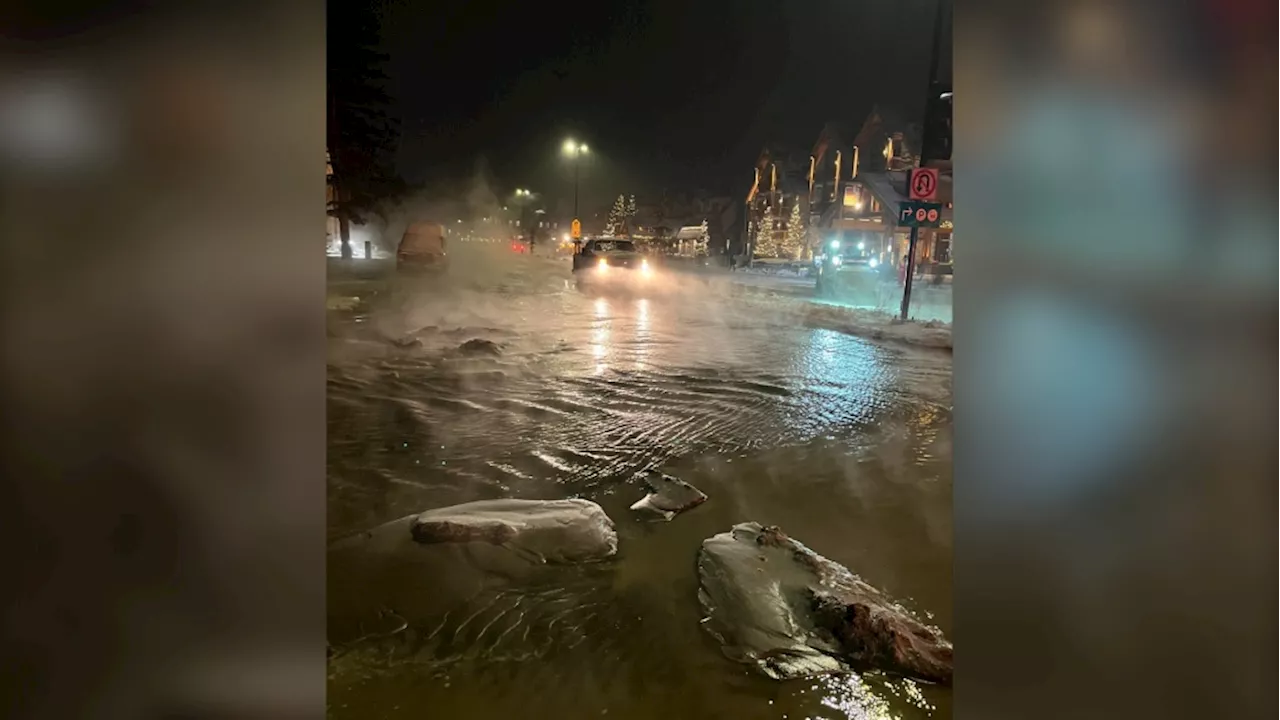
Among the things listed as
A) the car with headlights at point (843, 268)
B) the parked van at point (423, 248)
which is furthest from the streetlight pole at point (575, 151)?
the car with headlights at point (843, 268)

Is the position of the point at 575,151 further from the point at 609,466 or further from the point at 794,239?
the point at 609,466

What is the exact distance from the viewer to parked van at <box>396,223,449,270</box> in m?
2.22

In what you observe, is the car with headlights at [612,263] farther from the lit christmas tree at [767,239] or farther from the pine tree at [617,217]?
the lit christmas tree at [767,239]

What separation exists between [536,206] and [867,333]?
1165mm

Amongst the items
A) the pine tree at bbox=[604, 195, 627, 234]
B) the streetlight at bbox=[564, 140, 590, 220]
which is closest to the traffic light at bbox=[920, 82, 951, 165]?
the pine tree at bbox=[604, 195, 627, 234]

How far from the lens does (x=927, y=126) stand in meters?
2.13

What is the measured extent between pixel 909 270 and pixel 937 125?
1.50 ft

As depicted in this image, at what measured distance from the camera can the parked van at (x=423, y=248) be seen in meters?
2.22

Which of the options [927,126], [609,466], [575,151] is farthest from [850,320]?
[575,151]

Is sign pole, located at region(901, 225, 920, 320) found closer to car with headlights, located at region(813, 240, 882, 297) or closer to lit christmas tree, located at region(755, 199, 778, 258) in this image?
car with headlights, located at region(813, 240, 882, 297)
